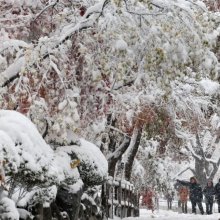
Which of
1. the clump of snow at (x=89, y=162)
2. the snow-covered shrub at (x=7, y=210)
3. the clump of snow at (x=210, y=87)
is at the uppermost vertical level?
the clump of snow at (x=210, y=87)

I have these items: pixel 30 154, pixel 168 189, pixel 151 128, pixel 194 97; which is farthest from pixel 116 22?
pixel 168 189

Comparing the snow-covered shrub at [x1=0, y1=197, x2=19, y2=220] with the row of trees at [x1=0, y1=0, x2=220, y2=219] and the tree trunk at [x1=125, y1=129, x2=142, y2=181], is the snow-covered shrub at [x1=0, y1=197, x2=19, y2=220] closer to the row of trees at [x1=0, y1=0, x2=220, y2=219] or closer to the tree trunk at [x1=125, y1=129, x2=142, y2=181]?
the row of trees at [x1=0, y1=0, x2=220, y2=219]

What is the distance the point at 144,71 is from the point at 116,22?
1.20 m

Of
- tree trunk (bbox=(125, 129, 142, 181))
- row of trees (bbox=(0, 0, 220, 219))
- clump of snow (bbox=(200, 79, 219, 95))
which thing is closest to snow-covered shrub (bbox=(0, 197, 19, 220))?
row of trees (bbox=(0, 0, 220, 219))

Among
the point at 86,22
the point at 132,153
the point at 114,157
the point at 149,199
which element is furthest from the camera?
the point at 149,199

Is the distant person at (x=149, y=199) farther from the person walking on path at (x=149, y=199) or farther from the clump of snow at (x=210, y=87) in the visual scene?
the clump of snow at (x=210, y=87)

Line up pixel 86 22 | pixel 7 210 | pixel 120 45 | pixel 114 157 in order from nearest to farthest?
pixel 7 210
pixel 120 45
pixel 86 22
pixel 114 157

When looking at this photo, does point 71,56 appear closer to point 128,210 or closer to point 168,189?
point 128,210

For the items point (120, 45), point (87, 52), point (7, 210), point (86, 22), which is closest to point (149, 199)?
point (87, 52)

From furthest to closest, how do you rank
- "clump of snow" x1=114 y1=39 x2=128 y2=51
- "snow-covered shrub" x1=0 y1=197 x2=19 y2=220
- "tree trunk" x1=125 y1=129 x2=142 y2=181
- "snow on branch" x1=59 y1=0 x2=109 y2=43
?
"tree trunk" x1=125 y1=129 x2=142 y2=181
"snow on branch" x1=59 y1=0 x2=109 y2=43
"clump of snow" x1=114 y1=39 x2=128 y2=51
"snow-covered shrub" x1=0 y1=197 x2=19 y2=220

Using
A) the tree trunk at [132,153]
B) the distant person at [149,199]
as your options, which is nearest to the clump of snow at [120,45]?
the tree trunk at [132,153]

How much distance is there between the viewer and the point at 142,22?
9547mm

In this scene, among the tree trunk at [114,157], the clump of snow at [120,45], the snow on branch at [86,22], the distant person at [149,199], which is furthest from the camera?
the distant person at [149,199]

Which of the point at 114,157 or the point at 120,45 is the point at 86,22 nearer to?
the point at 120,45
